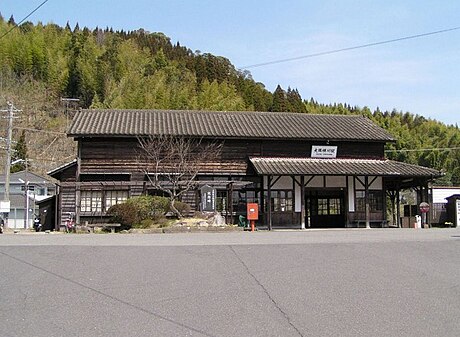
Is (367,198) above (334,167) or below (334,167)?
below

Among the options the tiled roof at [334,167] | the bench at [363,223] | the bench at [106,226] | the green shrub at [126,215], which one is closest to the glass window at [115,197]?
the bench at [106,226]

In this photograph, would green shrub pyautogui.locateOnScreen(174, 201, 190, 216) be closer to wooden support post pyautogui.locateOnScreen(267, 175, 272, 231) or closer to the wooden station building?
the wooden station building

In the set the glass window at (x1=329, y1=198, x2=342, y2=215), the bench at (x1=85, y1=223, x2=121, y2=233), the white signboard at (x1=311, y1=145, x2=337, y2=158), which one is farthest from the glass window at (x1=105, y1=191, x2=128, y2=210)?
the glass window at (x1=329, y1=198, x2=342, y2=215)

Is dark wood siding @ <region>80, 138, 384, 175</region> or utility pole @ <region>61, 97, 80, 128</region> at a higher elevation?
utility pole @ <region>61, 97, 80, 128</region>

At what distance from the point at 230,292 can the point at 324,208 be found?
19.6m

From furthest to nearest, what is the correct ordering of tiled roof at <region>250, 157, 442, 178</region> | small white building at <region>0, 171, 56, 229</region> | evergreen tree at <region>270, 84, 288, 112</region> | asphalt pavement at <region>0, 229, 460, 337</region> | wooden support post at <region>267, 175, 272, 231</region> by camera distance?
evergreen tree at <region>270, 84, 288, 112</region> < small white building at <region>0, 171, 56, 229</region> < tiled roof at <region>250, 157, 442, 178</region> < wooden support post at <region>267, 175, 272, 231</region> < asphalt pavement at <region>0, 229, 460, 337</region>

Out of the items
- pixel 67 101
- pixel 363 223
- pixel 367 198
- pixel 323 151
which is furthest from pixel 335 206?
pixel 67 101

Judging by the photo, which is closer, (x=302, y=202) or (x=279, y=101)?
(x=302, y=202)

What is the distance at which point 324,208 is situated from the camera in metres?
25.9

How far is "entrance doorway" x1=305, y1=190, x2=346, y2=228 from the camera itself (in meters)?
25.6

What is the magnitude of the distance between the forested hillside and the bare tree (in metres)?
18.6

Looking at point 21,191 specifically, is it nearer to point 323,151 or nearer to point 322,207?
point 322,207

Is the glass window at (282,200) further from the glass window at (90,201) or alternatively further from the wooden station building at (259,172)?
the glass window at (90,201)

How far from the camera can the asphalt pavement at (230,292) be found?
5297 mm
